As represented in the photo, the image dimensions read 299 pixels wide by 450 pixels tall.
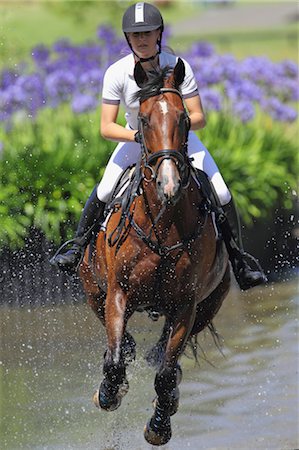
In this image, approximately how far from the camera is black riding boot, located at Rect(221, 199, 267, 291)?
6547 mm

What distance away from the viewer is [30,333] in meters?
9.64

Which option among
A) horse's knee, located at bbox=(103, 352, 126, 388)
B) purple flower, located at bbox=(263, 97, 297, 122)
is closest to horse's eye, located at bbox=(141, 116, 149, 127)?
horse's knee, located at bbox=(103, 352, 126, 388)

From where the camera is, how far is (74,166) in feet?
36.2

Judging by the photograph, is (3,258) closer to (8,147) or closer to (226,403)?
(8,147)

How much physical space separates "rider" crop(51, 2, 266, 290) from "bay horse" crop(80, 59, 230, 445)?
0.95ft

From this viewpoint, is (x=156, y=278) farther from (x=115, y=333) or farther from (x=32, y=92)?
(x=32, y=92)

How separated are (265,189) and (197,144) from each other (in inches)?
223

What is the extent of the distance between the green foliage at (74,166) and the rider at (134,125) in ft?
11.9

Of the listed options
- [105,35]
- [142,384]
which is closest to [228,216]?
[142,384]

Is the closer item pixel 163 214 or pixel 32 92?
pixel 163 214

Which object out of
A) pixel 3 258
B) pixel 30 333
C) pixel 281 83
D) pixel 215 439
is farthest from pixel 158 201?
pixel 281 83

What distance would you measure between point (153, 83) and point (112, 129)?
0.61 m

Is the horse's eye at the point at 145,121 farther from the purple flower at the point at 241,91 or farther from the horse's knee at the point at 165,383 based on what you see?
the purple flower at the point at 241,91

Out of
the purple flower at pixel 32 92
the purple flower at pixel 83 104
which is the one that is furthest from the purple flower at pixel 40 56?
the purple flower at pixel 83 104
